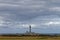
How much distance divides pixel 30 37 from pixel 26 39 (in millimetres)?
566

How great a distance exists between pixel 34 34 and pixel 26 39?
1144 millimetres

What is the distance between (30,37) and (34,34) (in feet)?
1.91

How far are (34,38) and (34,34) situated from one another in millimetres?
408

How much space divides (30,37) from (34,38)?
50 centimetres

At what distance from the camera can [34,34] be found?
20609 millimetres

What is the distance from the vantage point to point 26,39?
2116cm

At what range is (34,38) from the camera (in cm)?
2058

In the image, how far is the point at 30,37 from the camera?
2086 centimetres
